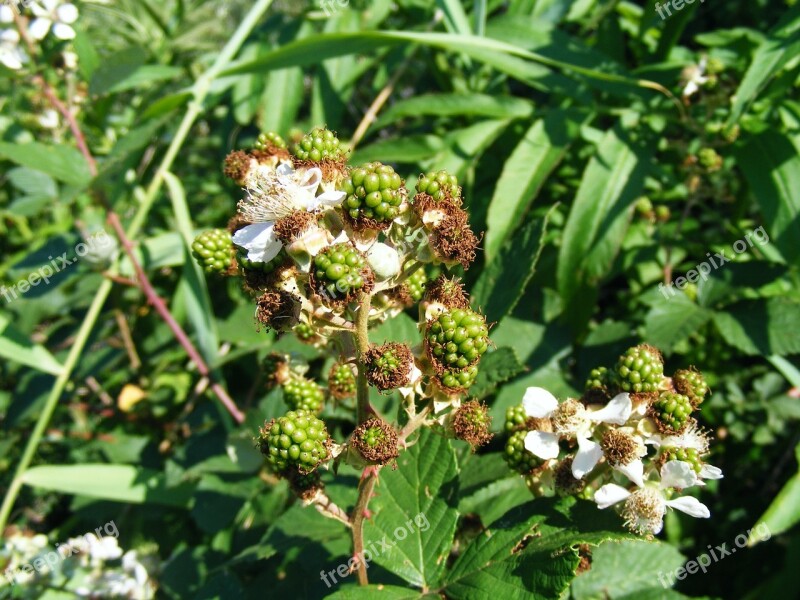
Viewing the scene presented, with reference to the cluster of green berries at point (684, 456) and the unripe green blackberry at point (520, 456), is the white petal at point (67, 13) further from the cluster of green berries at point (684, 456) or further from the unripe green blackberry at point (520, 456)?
the cluster of green berries at point (684, 456)

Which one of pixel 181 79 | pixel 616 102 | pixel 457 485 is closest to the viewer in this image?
pixel 457 485

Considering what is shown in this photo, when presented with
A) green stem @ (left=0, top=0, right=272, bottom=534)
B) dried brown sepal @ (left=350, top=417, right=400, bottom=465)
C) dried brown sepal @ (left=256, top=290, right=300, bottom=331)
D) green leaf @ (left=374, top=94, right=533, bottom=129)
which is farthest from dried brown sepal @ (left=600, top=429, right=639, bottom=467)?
green stem @ (left=0, top=0, right=272, bottom=534)

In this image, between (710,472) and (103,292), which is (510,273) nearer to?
(710,472)

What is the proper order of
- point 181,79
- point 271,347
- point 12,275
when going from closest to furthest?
1. point 271,347
2. point 12,275
3. point 181,79

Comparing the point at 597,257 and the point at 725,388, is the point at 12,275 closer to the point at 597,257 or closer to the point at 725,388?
the point at 597,257

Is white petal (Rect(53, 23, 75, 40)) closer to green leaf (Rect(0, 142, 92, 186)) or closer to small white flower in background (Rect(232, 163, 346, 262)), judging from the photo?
green leaf (Rect(0, 142, 92, 186))

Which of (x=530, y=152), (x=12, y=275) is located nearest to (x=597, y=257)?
(x=530, y=152)
